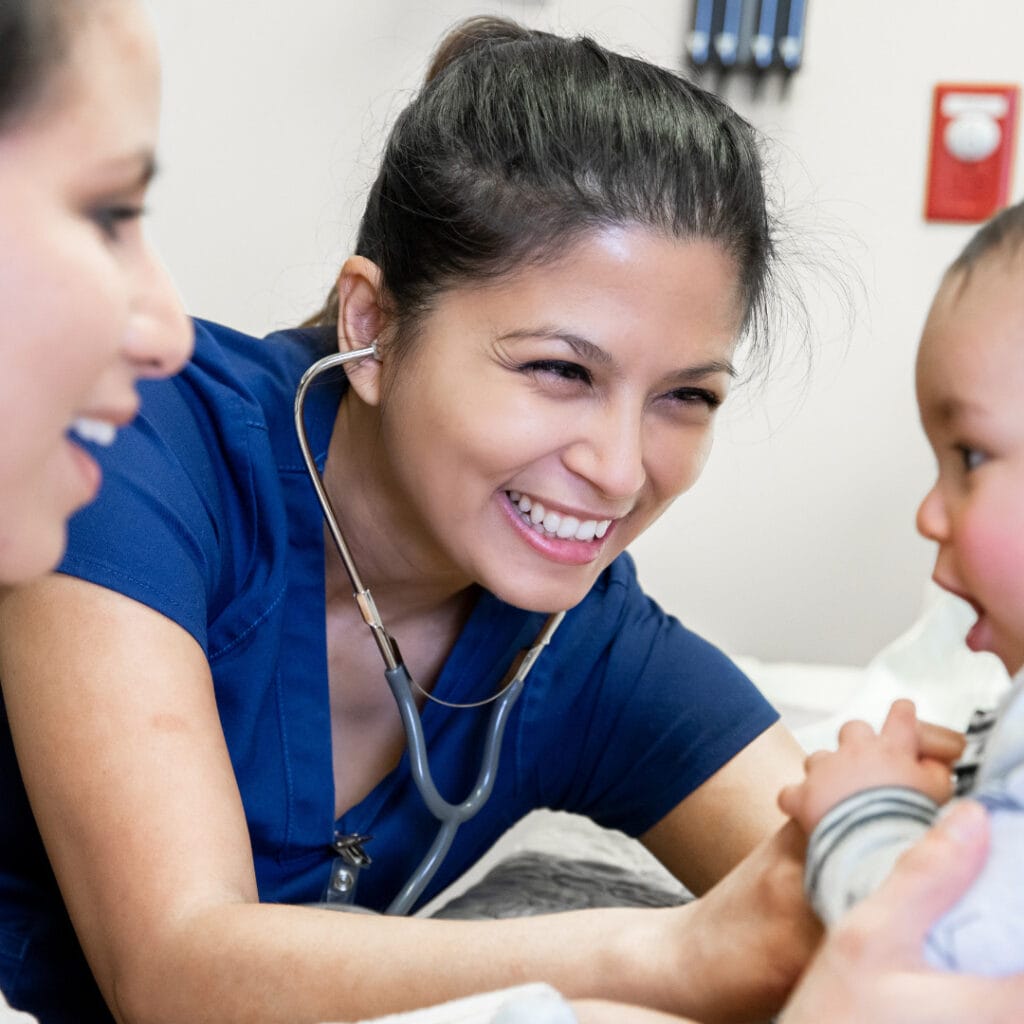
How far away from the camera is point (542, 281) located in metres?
1.08

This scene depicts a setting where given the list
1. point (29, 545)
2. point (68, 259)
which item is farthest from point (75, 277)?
point (29, 545)

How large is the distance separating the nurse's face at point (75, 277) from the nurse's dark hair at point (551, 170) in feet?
1.67

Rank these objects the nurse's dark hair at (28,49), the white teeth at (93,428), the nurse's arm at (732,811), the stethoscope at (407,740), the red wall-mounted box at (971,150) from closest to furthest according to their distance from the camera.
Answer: the nurse's dark hair at (28,49) < the white teeth at (93,428) < the stethoscope at (407,740) < the nurse's arm at (732,811) < the red wall-mounted box at (971,150)

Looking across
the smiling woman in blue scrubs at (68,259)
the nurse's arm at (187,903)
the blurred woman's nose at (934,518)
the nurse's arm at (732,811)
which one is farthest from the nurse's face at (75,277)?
the nurse's arm at (732,811)

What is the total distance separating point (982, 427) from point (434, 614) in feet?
2.33

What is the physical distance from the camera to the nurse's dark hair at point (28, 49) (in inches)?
21.4

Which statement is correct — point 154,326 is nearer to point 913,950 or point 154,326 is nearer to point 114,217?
point 114,217

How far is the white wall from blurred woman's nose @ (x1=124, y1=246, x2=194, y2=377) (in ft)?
4.66

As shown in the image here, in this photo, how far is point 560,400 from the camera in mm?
1085

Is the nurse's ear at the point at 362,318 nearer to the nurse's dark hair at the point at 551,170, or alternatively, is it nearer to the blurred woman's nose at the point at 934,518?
the nurse's dark hair at the point at 551,170

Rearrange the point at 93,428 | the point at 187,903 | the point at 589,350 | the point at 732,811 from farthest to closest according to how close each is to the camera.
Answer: the point at 732,811, the point at 589,350, the point at 187,903, the point at 93,428

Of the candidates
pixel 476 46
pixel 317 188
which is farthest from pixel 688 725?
pixel 317 188

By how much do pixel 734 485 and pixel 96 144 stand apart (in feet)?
5.75

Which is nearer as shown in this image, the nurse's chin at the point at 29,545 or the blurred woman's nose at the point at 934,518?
the nurse's chin at the point at 29,545
